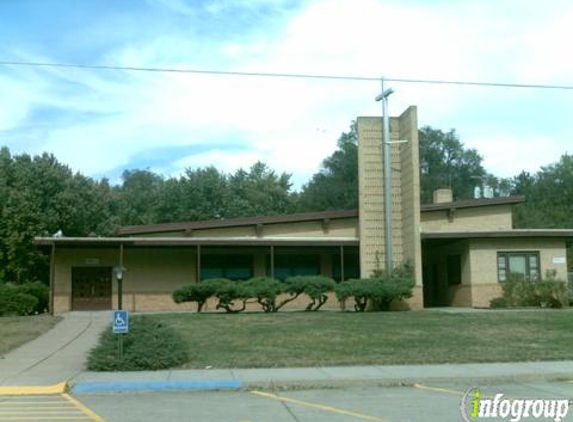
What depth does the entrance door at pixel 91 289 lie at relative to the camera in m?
33.3

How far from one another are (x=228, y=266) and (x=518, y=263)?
42.2 feet

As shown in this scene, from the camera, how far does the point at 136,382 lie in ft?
40.2

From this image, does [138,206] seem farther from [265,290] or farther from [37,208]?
[265,290]

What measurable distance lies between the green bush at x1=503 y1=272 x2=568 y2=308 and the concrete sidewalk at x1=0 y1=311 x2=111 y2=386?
53.2 ft

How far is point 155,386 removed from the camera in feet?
39.4

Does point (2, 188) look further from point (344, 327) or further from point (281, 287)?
point (344, 327)

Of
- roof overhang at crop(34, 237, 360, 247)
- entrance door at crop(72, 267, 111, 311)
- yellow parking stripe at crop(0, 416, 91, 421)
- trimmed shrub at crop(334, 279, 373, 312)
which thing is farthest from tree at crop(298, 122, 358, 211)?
yellow parking stripe at crop(0, 416, 91, 421)

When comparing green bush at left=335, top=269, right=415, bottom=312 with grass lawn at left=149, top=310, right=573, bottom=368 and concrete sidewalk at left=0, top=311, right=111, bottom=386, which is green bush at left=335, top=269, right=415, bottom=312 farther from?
concrete sidewalk at left=0, top=311, right=111, bottom=386

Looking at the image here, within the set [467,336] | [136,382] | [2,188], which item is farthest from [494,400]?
[2,188]

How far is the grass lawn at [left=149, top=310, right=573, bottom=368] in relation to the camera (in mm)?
14750

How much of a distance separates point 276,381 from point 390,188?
2044cm

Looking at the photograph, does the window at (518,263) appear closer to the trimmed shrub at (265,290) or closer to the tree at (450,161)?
the trimmed shrub at (265,290)

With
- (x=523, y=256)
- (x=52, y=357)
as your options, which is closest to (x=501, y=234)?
(x=523, y=256)

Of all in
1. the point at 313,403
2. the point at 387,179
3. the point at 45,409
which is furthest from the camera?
the point at 387,179
